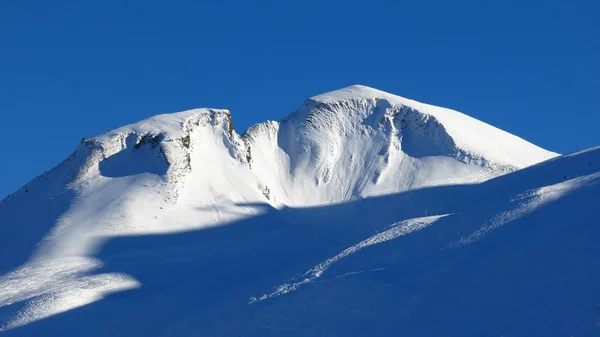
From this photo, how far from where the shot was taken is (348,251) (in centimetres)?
3159

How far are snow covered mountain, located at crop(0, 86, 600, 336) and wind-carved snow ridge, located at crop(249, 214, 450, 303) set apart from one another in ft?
0.34

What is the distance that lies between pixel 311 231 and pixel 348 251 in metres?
17.4

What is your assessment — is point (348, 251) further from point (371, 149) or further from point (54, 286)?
point (371, 149)

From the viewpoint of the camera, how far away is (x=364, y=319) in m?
24.8

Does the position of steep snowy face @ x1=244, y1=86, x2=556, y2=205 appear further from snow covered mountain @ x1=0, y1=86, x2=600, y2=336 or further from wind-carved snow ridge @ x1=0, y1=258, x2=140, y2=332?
wind-carved snow ridge @ x1=0, y1=258, x2=140, y2=332

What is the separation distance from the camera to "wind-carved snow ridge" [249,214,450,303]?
28.8 m

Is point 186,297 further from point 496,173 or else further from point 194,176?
point 496,173

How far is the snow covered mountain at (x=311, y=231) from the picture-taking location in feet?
80.0

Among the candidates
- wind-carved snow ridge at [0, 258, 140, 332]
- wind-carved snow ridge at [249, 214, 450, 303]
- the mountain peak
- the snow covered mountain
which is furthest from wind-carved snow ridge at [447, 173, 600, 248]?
the mountain peak

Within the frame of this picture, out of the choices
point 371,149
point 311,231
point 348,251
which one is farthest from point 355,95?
point 348,251

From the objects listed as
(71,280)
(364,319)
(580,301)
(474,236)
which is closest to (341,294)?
(364,319)

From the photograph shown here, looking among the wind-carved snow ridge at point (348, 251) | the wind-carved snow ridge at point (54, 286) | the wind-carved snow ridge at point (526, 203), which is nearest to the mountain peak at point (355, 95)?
the wind-carved snow ridge at point (54, 286)

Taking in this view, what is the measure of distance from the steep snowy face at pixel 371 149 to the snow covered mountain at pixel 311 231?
0.12 m

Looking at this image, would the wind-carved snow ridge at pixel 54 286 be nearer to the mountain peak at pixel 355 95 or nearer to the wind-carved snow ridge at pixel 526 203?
the wind-carved snow ridge at pixel 526 203
